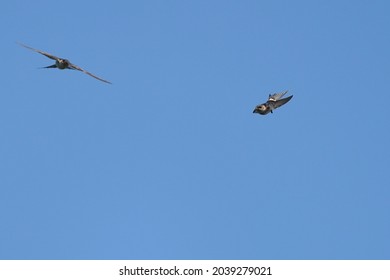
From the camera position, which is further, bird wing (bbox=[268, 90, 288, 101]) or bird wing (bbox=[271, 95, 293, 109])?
bird wing (bbox=[268, 90, 288, 101])

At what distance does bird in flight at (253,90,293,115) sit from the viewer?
4205 inches

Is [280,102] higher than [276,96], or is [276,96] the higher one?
[276,96]

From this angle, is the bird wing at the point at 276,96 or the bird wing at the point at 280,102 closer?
the bird wing at the point at 280,102

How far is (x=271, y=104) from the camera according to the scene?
351 feet

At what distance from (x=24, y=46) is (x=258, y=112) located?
849 inches

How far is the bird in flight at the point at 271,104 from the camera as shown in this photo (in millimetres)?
106812
